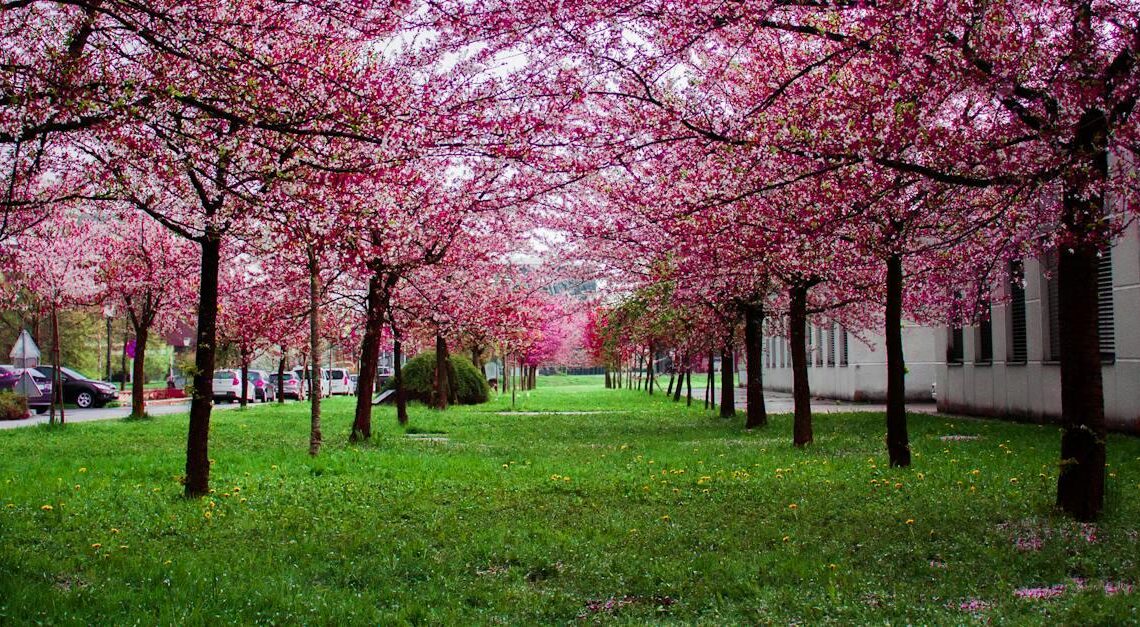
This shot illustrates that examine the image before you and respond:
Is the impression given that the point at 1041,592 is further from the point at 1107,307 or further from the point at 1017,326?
the point at 1017,326

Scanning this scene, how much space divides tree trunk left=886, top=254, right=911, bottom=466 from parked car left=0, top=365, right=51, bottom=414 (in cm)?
2689

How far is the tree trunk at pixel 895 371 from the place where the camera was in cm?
1035

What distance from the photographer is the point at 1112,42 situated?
6.26 m

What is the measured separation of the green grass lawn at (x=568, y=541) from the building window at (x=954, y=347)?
11.3 meters

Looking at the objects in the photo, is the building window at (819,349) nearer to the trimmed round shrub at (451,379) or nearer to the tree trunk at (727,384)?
the trimmed round shrub at (451,379)

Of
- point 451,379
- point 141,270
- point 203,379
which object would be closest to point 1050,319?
point 203,379

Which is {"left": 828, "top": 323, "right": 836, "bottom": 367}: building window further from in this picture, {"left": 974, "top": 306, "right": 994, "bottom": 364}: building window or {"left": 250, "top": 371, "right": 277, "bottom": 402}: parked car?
{"left": 250, "top": 371, "right": 277, "bottom": 402}: parked car

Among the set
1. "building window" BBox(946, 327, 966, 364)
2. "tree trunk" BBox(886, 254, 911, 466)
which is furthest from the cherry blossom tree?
"building window" BBox(946, 327, 966, 364)

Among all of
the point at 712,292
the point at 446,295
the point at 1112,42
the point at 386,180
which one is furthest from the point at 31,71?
the point at 446,295

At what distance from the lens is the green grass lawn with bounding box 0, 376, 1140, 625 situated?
5.10 m

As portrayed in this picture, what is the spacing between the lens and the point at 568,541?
6.83 metres

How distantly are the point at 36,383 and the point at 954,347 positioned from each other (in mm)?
28399

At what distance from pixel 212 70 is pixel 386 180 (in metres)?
2.94

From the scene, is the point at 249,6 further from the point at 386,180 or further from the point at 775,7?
the point at 775,7
